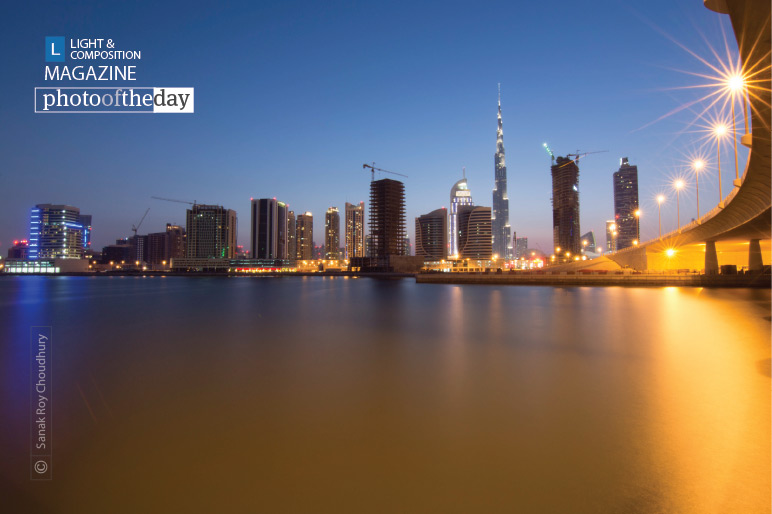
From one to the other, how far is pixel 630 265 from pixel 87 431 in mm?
85407

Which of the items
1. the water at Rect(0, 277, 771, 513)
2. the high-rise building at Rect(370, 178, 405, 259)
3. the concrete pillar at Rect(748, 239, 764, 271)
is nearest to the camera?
the water at Rect(0, 277, 771, 513)

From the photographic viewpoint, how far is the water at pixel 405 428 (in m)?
4.03

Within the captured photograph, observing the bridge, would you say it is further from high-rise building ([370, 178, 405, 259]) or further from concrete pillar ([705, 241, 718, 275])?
high-rise building ([370, 178, 405, 259])

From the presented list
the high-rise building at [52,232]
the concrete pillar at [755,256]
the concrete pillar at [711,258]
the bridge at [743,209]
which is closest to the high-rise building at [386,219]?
the bridge at [743,209]

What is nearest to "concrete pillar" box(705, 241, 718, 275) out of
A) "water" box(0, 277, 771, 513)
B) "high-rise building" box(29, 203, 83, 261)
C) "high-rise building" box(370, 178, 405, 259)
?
"water" box(0, 277, 771, 513)

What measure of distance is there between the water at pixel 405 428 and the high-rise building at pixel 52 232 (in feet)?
736

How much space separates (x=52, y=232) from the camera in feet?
592

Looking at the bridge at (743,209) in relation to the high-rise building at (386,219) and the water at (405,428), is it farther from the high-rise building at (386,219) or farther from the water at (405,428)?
the high-rise building at (386,219)

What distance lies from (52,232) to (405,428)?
244322mm

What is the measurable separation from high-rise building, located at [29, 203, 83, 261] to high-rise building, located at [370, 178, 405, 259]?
15379cm

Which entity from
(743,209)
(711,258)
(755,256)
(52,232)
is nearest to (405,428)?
(743,209)

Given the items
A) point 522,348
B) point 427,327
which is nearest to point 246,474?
point 522,348

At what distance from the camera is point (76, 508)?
4.00 metres

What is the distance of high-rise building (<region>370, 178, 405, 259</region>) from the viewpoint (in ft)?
573
